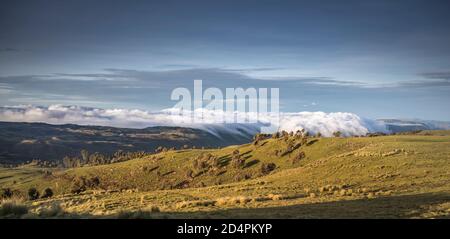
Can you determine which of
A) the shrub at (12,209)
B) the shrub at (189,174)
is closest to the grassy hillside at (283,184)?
the shrub at (189,174)

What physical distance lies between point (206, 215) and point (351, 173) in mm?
26231

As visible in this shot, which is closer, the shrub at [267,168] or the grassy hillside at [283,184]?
the grassy hillside at [283,184]

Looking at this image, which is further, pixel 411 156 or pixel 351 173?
pixel 411 156

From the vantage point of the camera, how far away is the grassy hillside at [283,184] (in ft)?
72.9

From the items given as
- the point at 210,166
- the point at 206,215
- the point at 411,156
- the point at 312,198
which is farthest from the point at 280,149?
the point at 206,215

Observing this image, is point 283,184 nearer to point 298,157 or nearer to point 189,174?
point 298,157

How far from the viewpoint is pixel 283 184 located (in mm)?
41125

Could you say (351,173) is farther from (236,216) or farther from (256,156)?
(256,156)

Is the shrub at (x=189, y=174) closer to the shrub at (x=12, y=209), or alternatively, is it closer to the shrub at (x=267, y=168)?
the shrub at (x=267, y=168)
